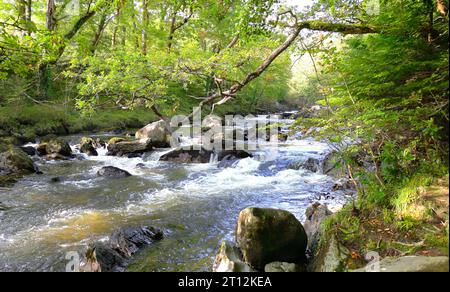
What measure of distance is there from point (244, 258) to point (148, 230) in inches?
98.1

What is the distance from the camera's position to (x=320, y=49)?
5.70 meters

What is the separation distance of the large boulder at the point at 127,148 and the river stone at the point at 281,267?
12.8 meters

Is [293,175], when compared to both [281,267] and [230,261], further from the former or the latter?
[230,261]

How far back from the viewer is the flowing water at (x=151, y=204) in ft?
19.5

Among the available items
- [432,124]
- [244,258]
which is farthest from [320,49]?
[244,258]

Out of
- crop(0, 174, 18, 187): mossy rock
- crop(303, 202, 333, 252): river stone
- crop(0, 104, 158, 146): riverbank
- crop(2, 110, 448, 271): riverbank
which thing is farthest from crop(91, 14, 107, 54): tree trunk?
crop(303, 202, 333, 252): river stone

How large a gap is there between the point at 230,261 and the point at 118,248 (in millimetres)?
2506

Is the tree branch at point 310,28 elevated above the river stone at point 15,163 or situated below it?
above

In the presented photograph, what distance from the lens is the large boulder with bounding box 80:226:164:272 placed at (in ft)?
16.9

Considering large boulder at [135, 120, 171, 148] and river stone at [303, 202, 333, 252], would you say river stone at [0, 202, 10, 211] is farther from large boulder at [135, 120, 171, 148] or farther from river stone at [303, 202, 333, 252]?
large boulder at [135, 120, 171, 148]

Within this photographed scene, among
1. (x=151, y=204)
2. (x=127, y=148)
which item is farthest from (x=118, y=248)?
(x=127, y=148)

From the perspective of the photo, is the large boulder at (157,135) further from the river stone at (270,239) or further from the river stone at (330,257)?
the river stone at (330,257)

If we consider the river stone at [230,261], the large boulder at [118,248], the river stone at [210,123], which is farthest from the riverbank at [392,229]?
the river stone at [210,123]
